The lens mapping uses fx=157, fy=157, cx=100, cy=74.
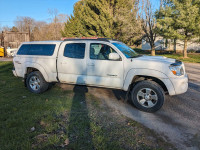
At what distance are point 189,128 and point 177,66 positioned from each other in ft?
5.02

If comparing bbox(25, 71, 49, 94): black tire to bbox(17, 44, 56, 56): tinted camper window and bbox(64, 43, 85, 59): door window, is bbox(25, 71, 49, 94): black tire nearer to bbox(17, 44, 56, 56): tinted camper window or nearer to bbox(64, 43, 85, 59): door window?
bbox(17, 44, 56, 56): tinted camper window

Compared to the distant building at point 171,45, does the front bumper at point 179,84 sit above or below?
below

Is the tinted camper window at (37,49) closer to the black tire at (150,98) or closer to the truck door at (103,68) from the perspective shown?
the truck door at (103,68)

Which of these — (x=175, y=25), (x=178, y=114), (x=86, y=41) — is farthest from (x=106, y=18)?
(x=178, y=114)

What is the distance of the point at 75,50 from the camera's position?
16.4ft

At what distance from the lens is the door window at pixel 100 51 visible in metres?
4.62

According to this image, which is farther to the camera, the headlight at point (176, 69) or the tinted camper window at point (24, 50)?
the tinted camper window at point (24, 50)

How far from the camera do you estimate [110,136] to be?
2926 mm

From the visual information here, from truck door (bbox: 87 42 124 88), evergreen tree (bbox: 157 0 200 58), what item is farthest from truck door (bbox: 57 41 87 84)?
evergreen tree (bbox: 157 0 200 58)

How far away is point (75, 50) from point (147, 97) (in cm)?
259

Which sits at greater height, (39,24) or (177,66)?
(39,24)

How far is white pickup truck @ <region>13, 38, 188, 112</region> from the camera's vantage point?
13.1 feet

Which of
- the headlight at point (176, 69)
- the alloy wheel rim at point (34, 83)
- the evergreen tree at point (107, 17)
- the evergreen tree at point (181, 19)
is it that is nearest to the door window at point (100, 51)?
the headlight at point (176, 69)

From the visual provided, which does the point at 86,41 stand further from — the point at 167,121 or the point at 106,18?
the point at 106,18
